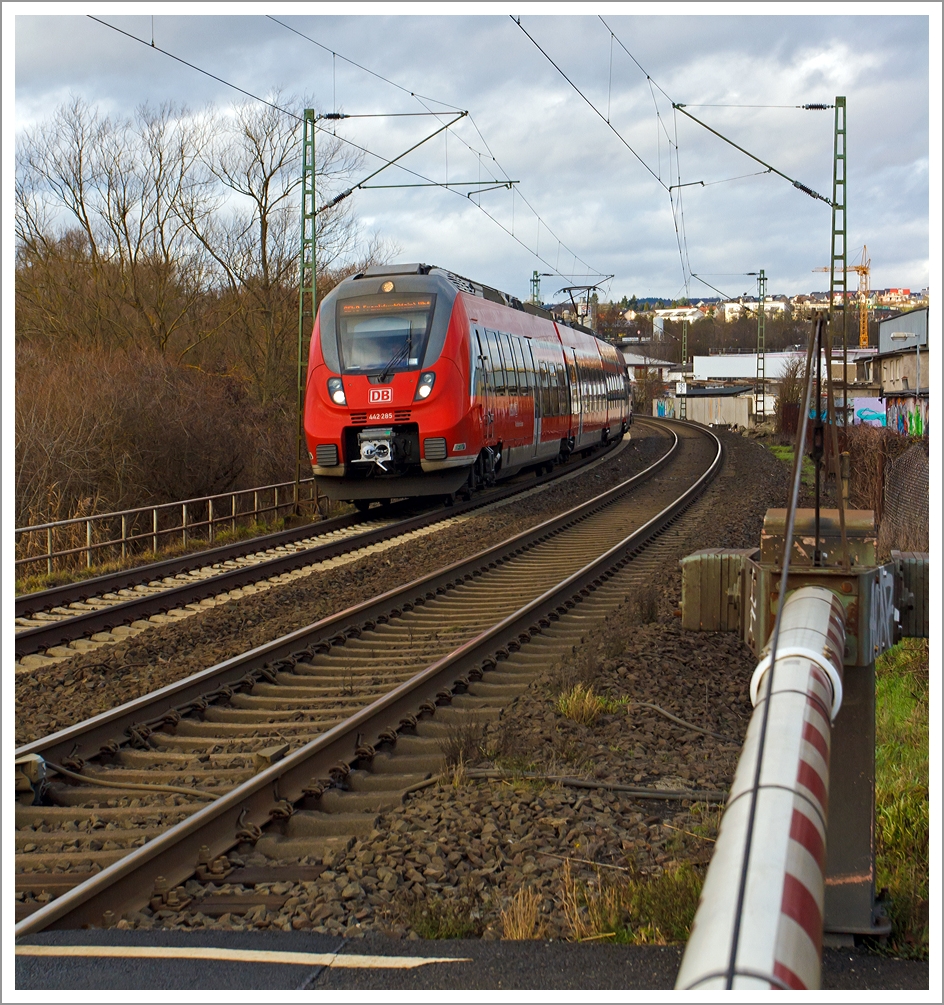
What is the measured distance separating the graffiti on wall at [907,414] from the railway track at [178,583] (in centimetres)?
1460

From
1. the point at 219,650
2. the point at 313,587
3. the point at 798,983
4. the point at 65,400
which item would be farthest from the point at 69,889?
the point at 65,400

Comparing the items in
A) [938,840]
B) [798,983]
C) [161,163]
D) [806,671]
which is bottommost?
Answer: [938,840]

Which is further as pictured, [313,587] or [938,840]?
[313,587]

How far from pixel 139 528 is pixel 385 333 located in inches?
257

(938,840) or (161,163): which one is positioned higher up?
(161,163)

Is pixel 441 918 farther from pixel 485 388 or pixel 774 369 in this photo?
pixel 774 369

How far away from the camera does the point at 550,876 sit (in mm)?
4559

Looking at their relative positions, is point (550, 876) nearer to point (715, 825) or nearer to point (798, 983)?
point (715, 825)

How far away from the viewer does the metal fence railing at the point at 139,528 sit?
1523 cm

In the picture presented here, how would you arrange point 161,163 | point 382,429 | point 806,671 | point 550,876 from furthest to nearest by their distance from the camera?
point 161,163
point 382,429
point 550,876
point 806,671

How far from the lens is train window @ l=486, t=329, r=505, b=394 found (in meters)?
19.7

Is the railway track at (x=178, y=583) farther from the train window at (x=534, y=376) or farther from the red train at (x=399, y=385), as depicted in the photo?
the train window at (x=534, y=376)

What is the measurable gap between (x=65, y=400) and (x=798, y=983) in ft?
68.2

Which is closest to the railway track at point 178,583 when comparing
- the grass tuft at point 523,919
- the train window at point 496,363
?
the train window at point 496,363
